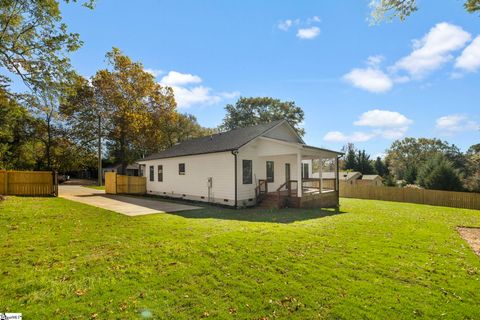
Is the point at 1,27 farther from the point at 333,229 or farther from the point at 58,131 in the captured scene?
the point at 58,131

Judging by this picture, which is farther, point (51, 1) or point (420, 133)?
point (420, 133)

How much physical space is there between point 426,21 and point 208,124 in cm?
3647

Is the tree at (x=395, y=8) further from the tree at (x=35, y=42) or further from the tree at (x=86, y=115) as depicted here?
the tree at (x=86, y=115)

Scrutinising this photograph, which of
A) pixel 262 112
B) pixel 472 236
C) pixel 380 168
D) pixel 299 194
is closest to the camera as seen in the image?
pixel 472 236

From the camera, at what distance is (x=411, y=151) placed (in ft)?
208

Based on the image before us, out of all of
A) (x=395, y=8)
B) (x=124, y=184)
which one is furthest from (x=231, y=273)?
(x=124, y=184)

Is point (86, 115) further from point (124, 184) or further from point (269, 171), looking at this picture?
point (269, 171)

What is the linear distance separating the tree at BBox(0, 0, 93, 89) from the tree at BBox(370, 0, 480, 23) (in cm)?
1059

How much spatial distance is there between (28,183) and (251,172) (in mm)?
13905

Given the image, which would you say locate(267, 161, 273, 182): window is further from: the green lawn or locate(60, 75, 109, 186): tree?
locate(60, 75, 109, 186): tree

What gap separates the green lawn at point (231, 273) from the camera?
3547mm

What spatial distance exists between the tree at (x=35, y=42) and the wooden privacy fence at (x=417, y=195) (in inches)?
926

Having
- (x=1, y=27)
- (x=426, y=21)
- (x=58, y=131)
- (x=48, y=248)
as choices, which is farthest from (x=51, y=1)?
(x=58, y=131)

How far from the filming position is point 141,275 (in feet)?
14.6
